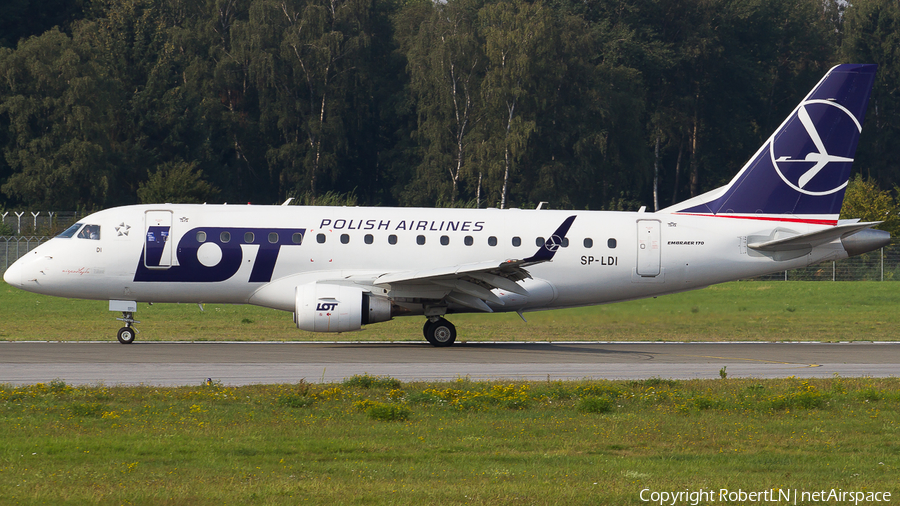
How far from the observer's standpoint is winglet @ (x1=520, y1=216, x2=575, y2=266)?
2503 cm

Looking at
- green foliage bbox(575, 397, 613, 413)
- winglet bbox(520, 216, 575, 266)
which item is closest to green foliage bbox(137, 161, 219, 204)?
winglet bbox(520, 216, 575, 266)

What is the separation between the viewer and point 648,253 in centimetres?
2892

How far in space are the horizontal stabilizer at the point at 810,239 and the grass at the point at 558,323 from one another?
364 cm

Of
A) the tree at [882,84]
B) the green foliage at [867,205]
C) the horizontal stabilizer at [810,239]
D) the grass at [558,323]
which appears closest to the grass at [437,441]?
the horizontal stabilizer at [810,239]

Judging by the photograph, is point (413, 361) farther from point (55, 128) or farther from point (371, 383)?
point (55, 128)

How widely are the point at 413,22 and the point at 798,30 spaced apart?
1472 inches

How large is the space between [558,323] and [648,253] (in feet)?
11.4

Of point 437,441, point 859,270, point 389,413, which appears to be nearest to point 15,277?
point 389,413

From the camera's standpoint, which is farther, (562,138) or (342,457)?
(562,138)

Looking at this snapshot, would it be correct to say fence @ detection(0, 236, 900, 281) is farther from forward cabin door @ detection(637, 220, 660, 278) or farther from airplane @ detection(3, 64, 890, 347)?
forward cabin door @ detection(637, 220, 660, 278)

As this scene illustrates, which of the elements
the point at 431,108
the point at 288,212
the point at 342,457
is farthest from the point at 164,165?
the point at 342,457

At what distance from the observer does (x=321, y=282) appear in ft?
88.7

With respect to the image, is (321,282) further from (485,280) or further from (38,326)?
(38,326)

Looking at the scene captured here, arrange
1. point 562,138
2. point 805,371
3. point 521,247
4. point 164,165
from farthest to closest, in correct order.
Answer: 1. point 562,138
2. point 164,165
3. point 521,247
4. point 805,371
